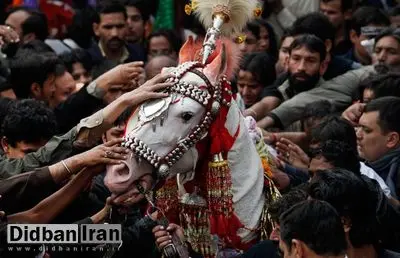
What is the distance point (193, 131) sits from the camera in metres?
7.65

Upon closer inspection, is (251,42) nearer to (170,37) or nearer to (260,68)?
(170,37)

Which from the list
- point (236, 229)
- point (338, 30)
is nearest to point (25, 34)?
point (338, 30)

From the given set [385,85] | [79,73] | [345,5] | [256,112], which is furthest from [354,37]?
[385,85]

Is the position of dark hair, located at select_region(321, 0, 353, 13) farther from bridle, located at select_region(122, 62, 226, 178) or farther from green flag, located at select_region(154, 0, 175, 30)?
bridle, located at select_region(122, 62, 226, 178)

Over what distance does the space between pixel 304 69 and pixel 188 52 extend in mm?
3910

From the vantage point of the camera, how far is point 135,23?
50.4 feet

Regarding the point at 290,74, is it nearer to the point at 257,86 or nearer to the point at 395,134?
the point at 257,86

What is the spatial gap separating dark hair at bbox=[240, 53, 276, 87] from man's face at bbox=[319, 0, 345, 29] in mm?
2002

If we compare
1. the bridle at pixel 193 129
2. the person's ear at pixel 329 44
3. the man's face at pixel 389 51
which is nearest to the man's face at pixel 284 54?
the person's ear at pixel 329 44

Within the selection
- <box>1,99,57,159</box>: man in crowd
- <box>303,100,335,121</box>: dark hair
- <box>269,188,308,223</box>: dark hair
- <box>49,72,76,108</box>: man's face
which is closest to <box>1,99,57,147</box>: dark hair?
<box>1,99,57,159</box>: man in crowd

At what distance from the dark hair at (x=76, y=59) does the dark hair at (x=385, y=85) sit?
11.8ft

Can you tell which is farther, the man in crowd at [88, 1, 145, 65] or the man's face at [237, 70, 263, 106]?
the man in crowd at [88, 1, 145, 65]

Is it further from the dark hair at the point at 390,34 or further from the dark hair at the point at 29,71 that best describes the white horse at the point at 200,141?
the dark hair at the point at 390,34

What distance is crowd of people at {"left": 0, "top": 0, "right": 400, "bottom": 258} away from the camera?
7445mm
